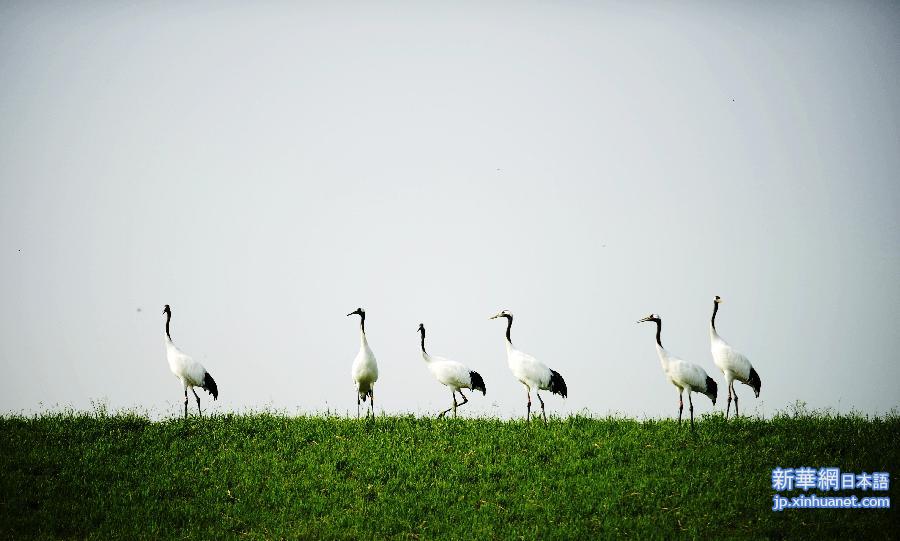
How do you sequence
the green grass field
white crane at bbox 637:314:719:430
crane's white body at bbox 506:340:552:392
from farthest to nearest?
crane's white body at bbox 506:340:552:392 < white crane at bbox 637:314:719:430 < the green grass field

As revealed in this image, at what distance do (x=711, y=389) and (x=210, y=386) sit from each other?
39.3 ft

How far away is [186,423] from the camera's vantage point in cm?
1688

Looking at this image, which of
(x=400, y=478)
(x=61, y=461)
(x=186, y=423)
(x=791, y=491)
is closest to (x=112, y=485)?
(x=61, y=461)

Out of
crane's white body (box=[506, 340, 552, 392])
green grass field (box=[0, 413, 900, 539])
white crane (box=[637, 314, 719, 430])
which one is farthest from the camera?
crane's white body (box=[506, 340, 552, 392])

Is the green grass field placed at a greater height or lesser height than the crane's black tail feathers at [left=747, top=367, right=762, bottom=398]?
lesser

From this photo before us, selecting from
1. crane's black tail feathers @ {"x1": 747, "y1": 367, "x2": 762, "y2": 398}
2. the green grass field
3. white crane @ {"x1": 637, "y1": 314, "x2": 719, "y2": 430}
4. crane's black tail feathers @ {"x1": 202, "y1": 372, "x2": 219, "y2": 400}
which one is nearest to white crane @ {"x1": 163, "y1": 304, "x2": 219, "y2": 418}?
crane's black tail feathers @ {"x1": 202, "y1": 372, "x2": 219, "y2": 400}

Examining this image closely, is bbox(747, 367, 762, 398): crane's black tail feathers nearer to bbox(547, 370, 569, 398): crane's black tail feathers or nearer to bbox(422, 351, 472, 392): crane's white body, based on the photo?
bbox(547, 370, 569, 398): crane's black tail feathers

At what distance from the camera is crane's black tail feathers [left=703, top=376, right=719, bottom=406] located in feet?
55.1

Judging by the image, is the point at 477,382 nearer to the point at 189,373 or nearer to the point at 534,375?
the point at 534,375

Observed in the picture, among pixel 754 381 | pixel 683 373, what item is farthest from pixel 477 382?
pixel 754 381

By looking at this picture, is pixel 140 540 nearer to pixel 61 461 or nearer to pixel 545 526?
pixel 61 461

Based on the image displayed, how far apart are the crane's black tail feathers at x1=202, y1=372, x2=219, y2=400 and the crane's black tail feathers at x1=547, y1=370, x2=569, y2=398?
827 cm

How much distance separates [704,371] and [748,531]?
5218 mm

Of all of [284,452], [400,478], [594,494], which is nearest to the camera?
[594,494]
